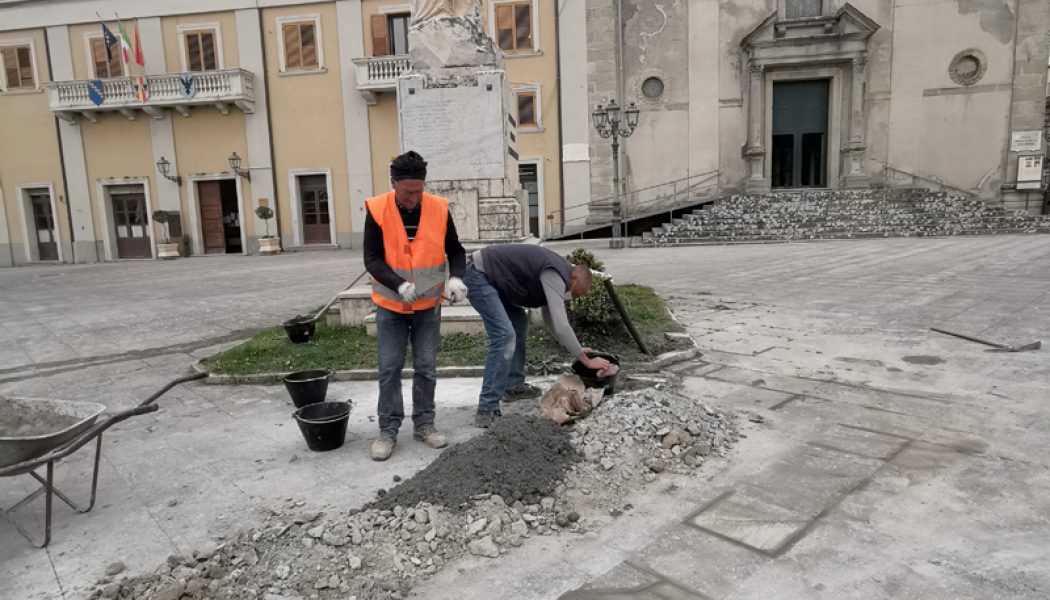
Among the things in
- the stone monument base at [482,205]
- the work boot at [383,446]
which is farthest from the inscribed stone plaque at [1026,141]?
the work boot at [383,446]

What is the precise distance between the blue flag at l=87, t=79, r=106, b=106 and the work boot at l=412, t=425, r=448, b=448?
24.5m

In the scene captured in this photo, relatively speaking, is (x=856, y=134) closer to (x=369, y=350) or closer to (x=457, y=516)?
(x=369, y=350)

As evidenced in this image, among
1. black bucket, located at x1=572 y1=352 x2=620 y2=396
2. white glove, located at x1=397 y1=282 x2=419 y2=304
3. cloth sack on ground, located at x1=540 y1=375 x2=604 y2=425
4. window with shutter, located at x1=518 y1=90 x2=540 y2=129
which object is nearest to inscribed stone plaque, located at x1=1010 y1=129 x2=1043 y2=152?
window with shutter, located at x1=518 y1=90 x2=540 y2=129

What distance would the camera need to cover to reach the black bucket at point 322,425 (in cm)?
395

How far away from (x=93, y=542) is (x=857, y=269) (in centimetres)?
1176

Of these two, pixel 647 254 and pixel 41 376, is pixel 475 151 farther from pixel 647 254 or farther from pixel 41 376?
pixel 647 254

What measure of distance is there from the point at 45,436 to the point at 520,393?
2.88 metres

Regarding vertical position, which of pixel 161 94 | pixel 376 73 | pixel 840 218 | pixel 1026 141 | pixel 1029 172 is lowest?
pixel 840 218

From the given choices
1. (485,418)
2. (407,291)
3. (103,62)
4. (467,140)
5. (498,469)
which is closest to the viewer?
(498,469)

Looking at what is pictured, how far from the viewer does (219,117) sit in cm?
2334

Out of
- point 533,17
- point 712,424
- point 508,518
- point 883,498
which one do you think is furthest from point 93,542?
point 533,17

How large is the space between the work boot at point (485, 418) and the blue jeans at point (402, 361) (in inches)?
13.0

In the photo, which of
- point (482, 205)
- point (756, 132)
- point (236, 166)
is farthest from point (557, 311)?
point (236, 166)

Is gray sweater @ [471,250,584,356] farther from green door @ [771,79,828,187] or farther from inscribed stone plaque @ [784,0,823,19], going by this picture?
inscribed stone plaque @ [784,0,823,19]
